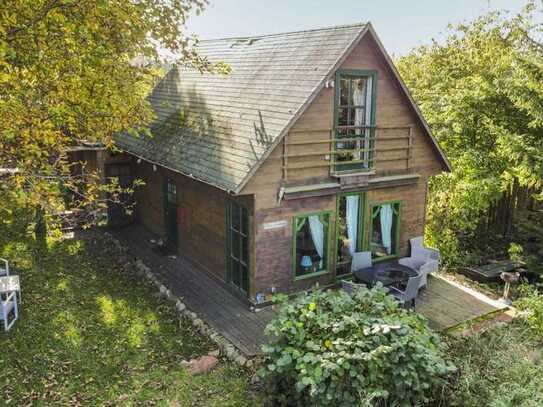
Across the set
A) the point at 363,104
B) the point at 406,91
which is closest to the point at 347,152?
the point at 363,104

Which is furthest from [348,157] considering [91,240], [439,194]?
[91,240]

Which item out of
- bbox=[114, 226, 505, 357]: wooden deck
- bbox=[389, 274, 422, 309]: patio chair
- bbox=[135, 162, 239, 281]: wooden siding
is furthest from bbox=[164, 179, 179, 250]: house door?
bbox=[389, 274, 422, 309]: patio chair

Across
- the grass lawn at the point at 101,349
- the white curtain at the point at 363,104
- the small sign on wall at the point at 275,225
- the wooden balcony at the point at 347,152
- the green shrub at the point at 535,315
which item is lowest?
the grass lawn at the point at 101,349

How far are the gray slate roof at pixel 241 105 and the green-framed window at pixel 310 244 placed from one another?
2.26m

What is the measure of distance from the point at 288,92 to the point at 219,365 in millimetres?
6312

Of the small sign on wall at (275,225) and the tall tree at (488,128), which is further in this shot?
the tall tree at (488,128)

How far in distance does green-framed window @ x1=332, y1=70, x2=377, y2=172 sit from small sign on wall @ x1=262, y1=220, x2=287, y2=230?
1.92m

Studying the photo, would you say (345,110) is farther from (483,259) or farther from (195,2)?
(483,259)

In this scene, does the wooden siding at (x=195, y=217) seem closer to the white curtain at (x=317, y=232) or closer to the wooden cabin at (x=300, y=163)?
the wooden cabin at (x=300, y=163)

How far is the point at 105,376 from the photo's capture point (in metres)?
8.77

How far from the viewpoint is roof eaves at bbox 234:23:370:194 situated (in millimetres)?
10148

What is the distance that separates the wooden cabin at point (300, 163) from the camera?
10875 millimetres

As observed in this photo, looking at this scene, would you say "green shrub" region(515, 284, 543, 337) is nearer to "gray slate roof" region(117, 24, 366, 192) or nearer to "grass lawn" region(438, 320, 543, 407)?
"grass lawn" region(438, 320, 543, 407)

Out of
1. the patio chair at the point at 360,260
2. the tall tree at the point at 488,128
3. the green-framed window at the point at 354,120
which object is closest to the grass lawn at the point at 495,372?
the patio chair at the point at 360,260
